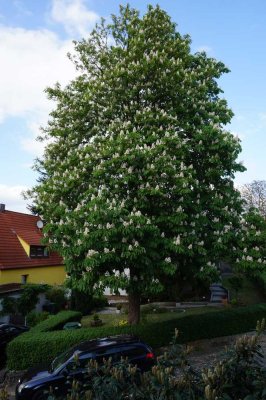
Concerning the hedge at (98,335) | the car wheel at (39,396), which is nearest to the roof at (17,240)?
the hedge at (98,335)

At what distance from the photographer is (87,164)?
15.6 meters

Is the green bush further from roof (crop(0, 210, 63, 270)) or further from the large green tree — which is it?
the large green tree

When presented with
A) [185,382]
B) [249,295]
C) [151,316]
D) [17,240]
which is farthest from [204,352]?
[17,240]

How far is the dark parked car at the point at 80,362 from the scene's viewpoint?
467 inches

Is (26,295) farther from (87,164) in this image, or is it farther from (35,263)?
(87,164)

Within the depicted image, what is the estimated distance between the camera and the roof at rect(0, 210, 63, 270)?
2861 cm

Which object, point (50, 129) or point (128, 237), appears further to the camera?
point (50, 129)

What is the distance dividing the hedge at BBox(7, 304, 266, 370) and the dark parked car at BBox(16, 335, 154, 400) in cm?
328

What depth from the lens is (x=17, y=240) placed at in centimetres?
3150

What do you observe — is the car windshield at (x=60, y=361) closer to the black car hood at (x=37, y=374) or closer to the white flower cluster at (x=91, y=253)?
the black car hood at (x=37, y=374)

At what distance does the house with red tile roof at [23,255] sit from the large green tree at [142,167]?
12366 mm

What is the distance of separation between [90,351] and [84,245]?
3.60 metres

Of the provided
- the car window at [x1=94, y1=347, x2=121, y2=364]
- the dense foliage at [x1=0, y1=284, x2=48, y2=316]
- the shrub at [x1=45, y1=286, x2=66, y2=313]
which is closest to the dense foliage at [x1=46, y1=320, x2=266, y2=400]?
the car window at [x1=94, y1=347, x2=121, y2=364]

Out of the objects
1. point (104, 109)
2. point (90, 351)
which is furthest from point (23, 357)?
point (104, 109)
